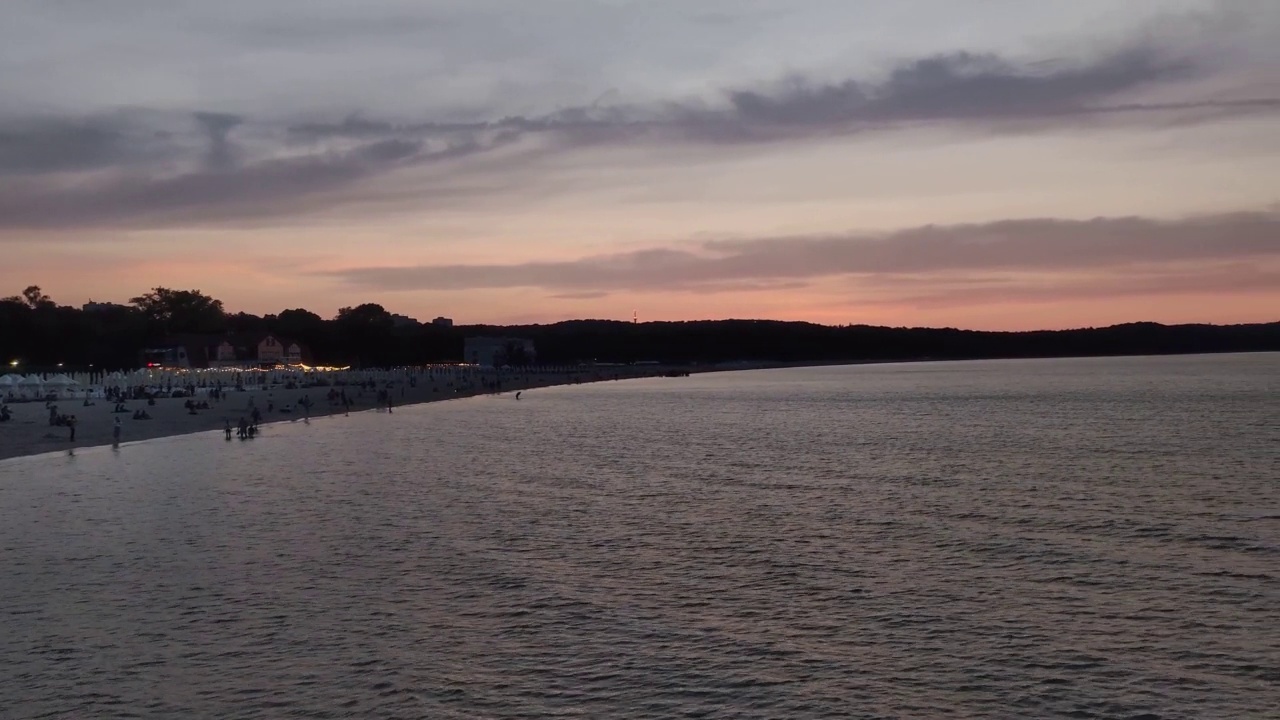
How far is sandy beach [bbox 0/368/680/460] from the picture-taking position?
52.6 m

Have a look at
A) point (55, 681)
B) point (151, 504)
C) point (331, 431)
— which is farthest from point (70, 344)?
point (55, 681)

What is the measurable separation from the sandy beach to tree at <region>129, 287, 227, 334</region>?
6164cm

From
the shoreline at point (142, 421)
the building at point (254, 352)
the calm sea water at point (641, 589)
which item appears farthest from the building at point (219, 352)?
the calm sea water at point (641, 589)

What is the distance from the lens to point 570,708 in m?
14.2

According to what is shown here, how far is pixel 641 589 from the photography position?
68.3ft

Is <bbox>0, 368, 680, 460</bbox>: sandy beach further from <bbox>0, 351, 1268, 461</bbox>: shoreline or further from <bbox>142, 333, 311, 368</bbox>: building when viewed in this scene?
<bbox>142, 333, 311, 368</bbox>: building

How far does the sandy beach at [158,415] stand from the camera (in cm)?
5262

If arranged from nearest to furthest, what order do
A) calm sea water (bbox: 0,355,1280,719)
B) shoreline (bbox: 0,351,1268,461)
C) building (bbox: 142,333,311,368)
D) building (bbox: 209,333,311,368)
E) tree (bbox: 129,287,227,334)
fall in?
calm sea water (bbox: 0,355,1280,719) < shoreline (bbox: 0,351,1268,461) < building (bbox: 142,333,311,368) < building (bbox: 209,333,311,368) < tree (bbox: 129,287,227,334)

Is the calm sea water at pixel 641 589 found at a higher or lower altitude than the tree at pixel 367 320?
lower

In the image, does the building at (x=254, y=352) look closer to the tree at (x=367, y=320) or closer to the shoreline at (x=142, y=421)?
the tree at (x=367, y=320)

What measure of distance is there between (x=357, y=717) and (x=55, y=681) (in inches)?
183

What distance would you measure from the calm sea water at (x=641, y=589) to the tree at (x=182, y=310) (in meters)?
130

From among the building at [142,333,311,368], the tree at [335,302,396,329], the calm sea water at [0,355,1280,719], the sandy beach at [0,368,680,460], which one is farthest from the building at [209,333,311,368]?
the calm sea water at [0,355,1280,719]

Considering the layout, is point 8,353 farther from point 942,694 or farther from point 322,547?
point 942,694
